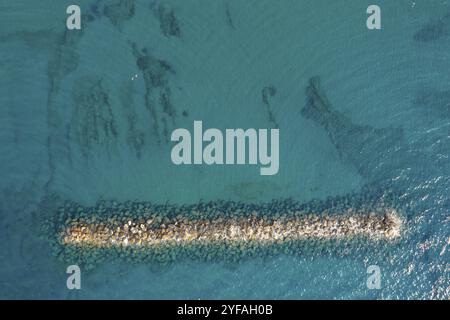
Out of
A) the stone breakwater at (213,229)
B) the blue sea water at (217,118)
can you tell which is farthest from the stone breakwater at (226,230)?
the blue sea water at (217,118)

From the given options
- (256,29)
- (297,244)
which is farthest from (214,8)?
(297,244)

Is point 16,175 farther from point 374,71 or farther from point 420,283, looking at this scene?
point 420,283

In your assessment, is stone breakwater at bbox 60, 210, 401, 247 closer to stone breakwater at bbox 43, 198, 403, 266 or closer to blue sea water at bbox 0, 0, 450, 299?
stone breakwater at bbox 43, 198, 403, 266

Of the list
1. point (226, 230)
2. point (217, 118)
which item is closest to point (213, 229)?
point (226, 230)

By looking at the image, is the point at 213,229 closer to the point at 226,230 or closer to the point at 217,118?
the point at 226,230

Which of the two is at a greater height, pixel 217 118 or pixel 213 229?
pixel 217 118
